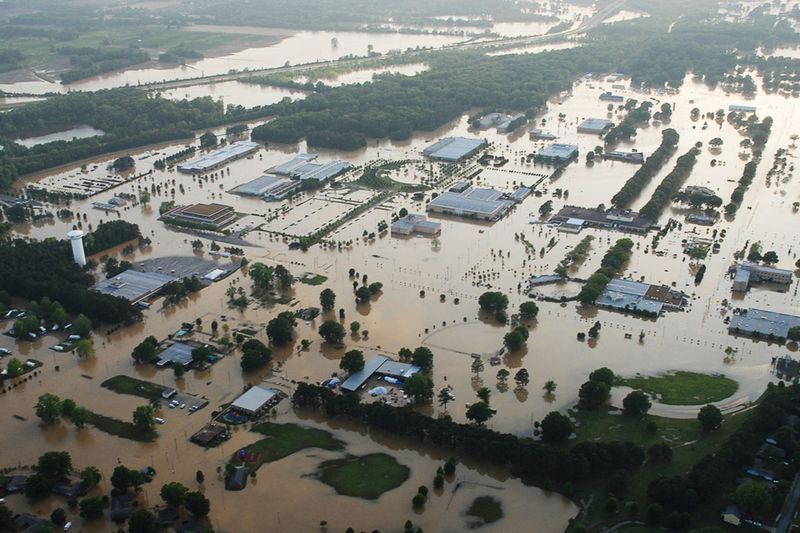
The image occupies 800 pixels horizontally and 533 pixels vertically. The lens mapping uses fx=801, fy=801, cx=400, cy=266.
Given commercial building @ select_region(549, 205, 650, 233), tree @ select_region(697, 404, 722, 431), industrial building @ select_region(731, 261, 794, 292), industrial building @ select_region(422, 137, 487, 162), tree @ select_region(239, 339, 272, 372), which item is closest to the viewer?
tree @ select_region(697, 404, 722, 431)

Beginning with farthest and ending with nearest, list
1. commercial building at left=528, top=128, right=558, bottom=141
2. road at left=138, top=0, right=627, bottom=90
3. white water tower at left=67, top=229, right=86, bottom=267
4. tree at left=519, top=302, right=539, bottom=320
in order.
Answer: road at left=138, top=0, right=627, bottom=90, commercial building at left=528, top=128, right=558, bottom=141, white water tower at left=67, top=229, right=86, bottom=267, tree at left=519, top=302, right=539, bottom=320

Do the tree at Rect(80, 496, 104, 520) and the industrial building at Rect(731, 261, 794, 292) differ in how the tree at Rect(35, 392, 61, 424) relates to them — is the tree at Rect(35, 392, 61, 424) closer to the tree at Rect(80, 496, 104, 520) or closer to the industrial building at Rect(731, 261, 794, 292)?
the tree at Rect(80, 496, 104, 520)

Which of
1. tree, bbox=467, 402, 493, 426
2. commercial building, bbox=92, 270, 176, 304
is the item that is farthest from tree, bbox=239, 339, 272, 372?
tree, bbox=467, 402, 493, 426

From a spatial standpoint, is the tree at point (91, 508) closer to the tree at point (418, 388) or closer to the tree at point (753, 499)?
the tree at point (418, 388)

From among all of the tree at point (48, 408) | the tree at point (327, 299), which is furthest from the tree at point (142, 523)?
the tree at point (327, 299)

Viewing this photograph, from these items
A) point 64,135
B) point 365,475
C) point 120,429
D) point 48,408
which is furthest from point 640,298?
point 64,135
